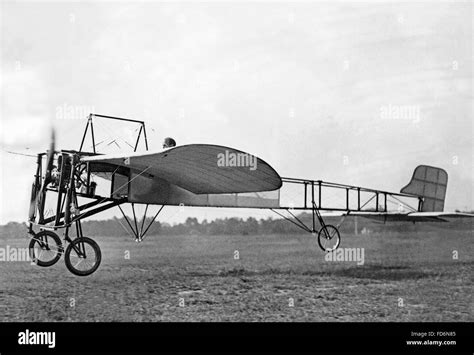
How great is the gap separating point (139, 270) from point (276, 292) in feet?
10.5

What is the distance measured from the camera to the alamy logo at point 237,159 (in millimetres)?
7232

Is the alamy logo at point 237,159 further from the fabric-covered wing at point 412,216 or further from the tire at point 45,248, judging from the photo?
the fabric-covered wing at point 412,216

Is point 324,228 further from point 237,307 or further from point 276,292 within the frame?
point 237,307

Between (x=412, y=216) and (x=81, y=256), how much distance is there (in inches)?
331

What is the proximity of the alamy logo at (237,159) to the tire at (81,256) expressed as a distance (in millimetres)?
2576

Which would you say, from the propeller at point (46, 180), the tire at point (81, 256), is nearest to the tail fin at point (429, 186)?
the tire at point (81, 256)

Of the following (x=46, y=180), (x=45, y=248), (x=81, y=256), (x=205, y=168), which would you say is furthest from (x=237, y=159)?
(x=45, y=248)

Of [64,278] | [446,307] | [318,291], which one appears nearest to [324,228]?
[318,291]
